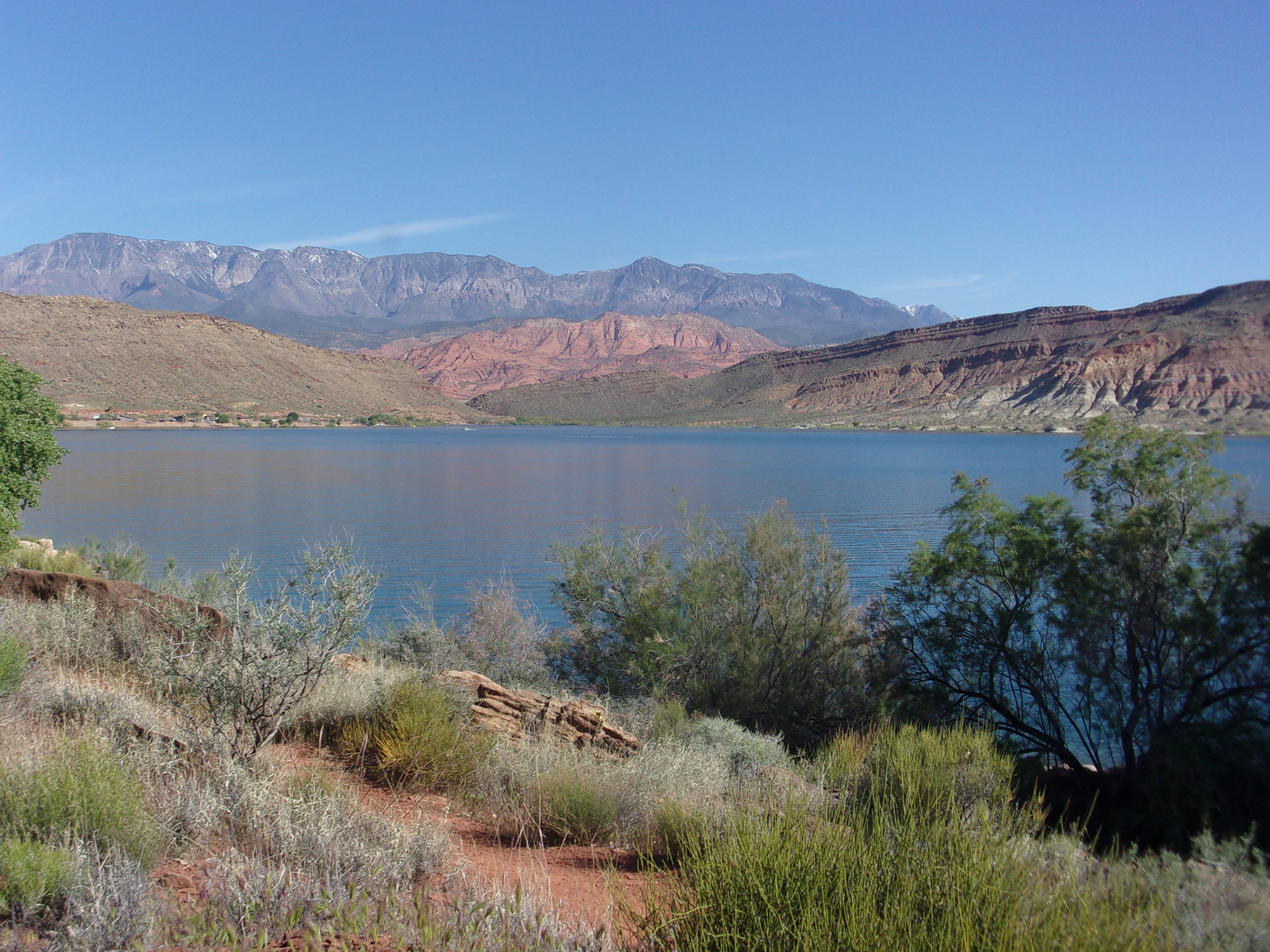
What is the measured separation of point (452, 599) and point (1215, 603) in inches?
570

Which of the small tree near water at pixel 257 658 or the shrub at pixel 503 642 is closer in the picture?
the small tree near water at pixel 257 658

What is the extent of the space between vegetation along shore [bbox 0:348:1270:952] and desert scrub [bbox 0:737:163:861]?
2 cm

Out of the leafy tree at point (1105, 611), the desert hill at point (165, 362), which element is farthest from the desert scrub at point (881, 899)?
the desert hill at point (165, 362)

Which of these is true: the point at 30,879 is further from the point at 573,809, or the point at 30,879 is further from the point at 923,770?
the point at 923,770

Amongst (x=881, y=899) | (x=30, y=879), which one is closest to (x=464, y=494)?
(x=30, y=879)

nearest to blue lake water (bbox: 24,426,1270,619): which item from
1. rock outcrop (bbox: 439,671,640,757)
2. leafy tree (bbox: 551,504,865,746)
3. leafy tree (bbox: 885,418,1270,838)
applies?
leafy tree (bbox: 885,418,1270,838)

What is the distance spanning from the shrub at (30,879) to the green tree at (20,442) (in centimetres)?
970

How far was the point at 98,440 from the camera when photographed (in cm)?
6588

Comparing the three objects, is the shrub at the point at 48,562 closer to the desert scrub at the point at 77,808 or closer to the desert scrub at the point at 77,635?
the desert scrub at the point at 77,635

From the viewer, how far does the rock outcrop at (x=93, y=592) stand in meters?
7.27

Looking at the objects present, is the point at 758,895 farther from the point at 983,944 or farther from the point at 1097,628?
the point at 1097,628

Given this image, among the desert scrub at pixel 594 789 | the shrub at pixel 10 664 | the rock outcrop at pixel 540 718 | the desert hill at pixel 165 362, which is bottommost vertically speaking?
the rock outcrop at pixel 540 718

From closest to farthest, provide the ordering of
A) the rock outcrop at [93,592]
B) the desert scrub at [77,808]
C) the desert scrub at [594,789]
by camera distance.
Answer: the desert scrub at [77,808] → the desert scrub at [594,789] → the rock outcrop at [93,592]

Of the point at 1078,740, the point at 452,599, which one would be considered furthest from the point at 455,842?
the point at 452,599
